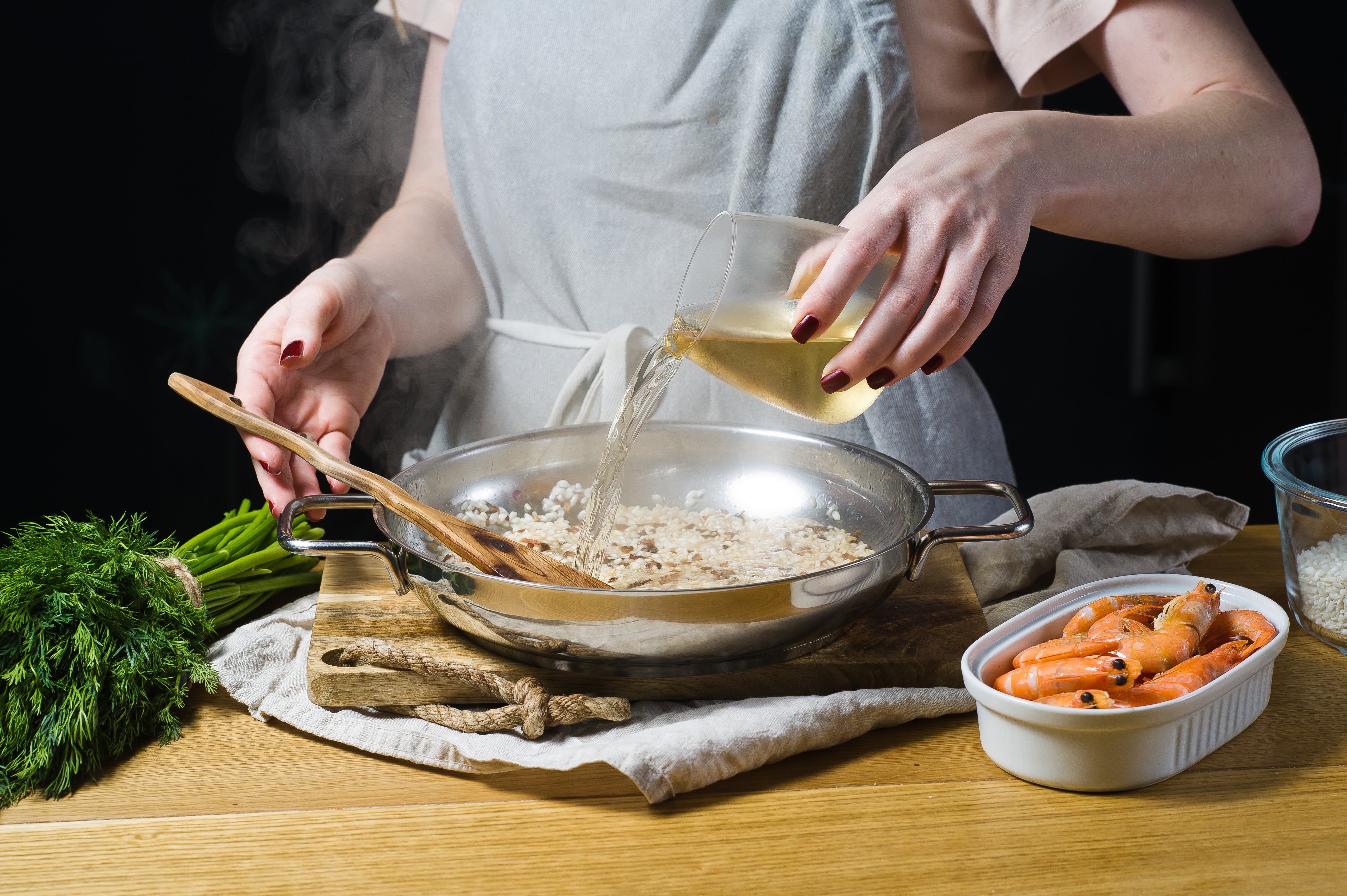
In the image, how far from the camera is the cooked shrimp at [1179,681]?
667mm

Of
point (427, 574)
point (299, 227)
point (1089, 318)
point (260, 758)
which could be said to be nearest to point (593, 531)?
point (427, 574)

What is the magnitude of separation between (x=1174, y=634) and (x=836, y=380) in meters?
0.30

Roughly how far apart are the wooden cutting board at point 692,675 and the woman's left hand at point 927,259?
0.22 meters

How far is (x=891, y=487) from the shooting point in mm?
1005

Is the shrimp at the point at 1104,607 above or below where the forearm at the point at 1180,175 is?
below

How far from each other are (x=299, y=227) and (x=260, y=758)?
59.4 inches

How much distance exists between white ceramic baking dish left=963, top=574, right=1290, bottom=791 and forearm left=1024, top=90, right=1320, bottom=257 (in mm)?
397

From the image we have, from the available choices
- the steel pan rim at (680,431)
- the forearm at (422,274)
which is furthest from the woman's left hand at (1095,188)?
the forearm at (422,274)

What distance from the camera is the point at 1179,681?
68 centimetres

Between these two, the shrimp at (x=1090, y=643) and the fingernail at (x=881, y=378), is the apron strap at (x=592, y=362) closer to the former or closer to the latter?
the fingernail at (x=881, y=378)

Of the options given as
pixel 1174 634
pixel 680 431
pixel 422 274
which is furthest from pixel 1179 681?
pixel 422 274

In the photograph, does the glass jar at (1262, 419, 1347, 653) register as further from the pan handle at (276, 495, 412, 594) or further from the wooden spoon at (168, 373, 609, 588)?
the pan handle at (276, 495, 412, 594)

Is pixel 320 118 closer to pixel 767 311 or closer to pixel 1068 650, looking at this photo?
pixel 767 311

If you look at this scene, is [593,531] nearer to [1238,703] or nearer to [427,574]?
[427,574]
